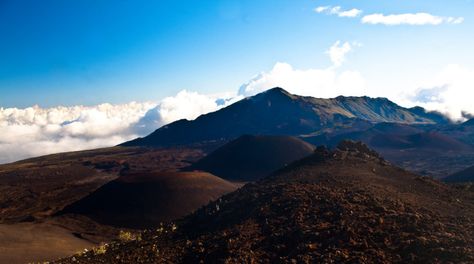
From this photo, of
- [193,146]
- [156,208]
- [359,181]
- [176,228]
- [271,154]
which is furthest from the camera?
[193,146]

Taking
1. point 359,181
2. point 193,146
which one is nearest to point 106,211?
point 359,181

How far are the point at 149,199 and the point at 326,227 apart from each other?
5287 centimetres

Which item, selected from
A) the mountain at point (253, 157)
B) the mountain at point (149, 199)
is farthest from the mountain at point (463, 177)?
the mountain at point (149, 199)

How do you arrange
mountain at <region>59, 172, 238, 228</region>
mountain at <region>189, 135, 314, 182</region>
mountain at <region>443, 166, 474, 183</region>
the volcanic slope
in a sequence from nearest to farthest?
the volcanic slope → mountain at <region>59, 172, 238, 228</region> → mountain at <region>443, 166, 474, 183</region> → mountain at <region>189, 135, 314, 182</region>

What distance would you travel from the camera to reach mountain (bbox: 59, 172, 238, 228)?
66.3 m

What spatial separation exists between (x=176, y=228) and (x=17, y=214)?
204ft

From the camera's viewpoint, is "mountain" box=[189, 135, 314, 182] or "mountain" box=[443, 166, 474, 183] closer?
"mountain" box=[443, 166, 474, 183]

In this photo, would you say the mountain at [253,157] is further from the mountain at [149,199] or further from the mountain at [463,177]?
the mountain at [463,177]

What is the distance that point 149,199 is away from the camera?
7281cm

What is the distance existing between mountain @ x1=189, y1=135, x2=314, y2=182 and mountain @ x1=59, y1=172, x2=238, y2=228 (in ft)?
92.4

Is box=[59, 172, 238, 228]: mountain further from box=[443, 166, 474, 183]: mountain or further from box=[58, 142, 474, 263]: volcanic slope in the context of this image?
box=[443, 166, 474, 183]: mountain

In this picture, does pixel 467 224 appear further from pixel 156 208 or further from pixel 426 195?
pixel 156 208

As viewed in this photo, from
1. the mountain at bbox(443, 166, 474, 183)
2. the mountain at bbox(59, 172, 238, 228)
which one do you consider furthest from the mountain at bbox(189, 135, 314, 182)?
the mountain at bbox(443, 166, 474, 183)

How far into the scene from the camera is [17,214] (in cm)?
8169
